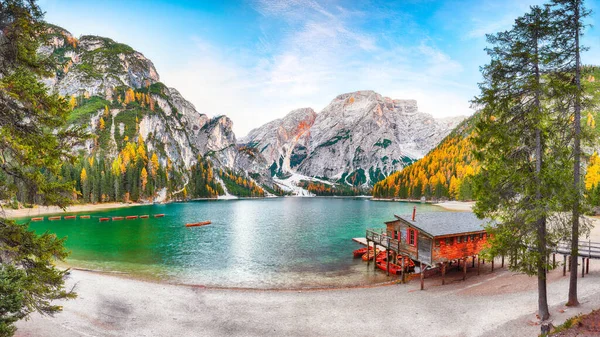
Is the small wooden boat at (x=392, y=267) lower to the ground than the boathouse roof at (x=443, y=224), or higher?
lower

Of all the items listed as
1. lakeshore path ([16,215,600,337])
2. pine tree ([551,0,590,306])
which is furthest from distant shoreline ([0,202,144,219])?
pine tree ([551,0,590,306])

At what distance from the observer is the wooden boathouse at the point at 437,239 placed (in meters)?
33.5

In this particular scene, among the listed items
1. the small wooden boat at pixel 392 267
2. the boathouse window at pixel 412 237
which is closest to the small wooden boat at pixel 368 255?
the small wooden boat at pixel 392 267

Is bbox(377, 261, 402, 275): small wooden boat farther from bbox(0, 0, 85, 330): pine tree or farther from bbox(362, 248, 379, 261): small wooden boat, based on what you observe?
bbox(0, 0, 85, 330): pine tree

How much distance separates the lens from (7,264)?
10789 mm

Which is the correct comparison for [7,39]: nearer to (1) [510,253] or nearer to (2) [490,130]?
(2) [490,130]

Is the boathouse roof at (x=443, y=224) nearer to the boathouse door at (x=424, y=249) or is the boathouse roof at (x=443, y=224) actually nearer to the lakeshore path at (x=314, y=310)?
the boathouse door at (x=424, y=249)

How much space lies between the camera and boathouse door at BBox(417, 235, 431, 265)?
33.6 meters

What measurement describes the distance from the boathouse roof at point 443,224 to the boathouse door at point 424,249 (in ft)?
4.08

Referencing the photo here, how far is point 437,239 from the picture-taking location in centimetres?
3350

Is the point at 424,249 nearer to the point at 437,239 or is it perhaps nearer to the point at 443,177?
the point at 437,239

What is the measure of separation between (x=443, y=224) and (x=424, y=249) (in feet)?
12.4

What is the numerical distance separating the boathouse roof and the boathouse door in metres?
1.24

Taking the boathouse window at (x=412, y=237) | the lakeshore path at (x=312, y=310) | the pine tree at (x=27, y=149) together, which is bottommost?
the lakeshore path at (x=312, y=310)
